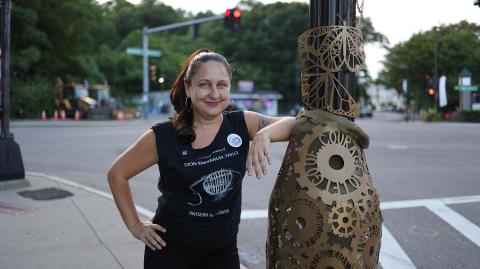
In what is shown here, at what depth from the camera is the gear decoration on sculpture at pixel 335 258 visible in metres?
2.04

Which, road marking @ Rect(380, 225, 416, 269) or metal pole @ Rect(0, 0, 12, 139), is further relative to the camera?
metal pole @ Rect(0, 0, 12, 139)

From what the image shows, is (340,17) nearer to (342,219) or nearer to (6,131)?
(342,219)

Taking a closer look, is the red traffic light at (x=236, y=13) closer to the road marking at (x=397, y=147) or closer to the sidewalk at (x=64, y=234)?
the road marking at (x=397, y=147)

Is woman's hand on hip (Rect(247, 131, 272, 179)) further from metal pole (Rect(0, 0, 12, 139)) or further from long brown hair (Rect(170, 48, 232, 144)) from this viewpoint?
metal pole (Rect(0, 0, 12, 139))

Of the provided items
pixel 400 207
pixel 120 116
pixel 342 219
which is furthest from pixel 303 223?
pixel 120 116

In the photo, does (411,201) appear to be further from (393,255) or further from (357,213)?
(357,213)

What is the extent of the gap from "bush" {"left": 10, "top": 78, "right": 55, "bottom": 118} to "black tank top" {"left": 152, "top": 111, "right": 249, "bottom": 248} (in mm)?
31653

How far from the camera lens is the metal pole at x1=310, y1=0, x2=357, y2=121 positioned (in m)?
2.21

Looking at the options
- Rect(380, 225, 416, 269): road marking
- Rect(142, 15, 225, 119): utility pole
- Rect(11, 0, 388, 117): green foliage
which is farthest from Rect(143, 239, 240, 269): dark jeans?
Rect(142, 15, 225, 119): utility pole

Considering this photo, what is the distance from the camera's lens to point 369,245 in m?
2.12

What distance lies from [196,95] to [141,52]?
Result: 2774 centimetres

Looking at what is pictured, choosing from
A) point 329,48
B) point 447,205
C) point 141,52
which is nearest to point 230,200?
point 329,48

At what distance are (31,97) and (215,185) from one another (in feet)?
107

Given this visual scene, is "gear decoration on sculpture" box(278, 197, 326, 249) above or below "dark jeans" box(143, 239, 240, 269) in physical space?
above
